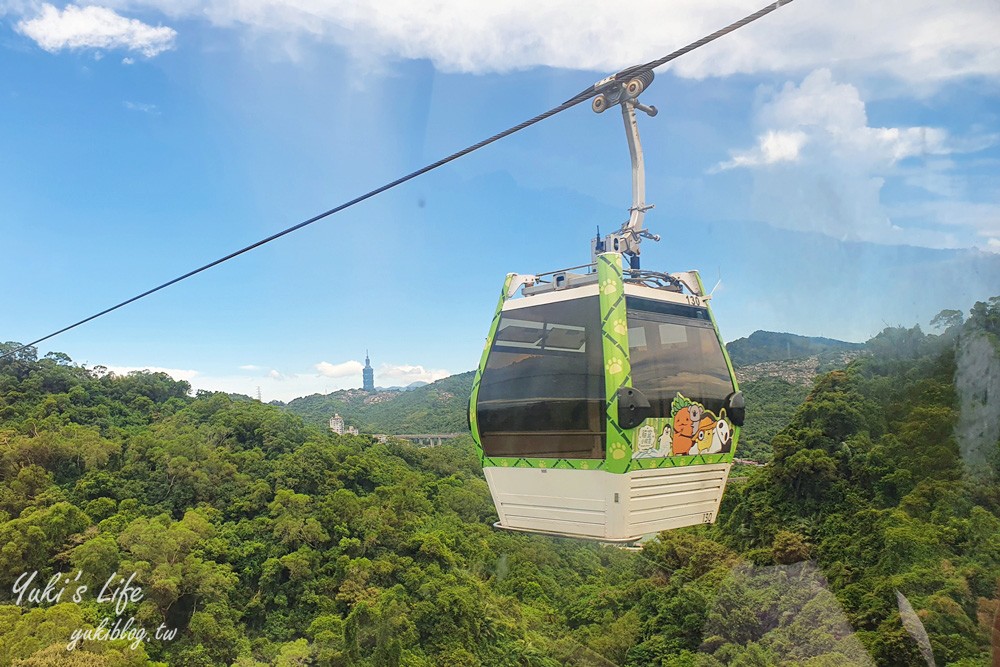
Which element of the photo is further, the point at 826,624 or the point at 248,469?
the point at 248,469

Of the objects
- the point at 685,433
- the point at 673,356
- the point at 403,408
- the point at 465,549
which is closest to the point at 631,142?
the point at 673,356

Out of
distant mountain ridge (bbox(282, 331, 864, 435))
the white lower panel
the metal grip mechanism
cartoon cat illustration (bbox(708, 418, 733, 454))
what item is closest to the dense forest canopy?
distant mountain ridge (bbox(282, 331, 864, 435))

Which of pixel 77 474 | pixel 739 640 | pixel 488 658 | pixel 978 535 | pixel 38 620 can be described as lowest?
pixel 488 658

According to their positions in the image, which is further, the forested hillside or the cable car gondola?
the forested hillside

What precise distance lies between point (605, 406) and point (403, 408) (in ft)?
→ 138

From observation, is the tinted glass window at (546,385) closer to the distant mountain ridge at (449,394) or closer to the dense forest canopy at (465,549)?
the distant mountain ridge at (449,394)

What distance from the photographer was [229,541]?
884 inches

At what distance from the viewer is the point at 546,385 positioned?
2.32 meters

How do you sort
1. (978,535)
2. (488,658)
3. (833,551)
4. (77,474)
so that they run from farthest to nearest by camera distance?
(77,474), (488,658), (833,551), (978,535)

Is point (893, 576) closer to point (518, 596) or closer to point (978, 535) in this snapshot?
point (978, 535)

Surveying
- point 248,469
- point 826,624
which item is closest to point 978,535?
point 826,624

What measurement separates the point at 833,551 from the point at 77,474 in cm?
2559

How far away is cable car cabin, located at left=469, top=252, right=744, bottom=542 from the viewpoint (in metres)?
2.15

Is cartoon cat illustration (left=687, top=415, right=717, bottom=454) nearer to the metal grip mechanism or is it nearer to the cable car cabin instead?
the cable car cabin
